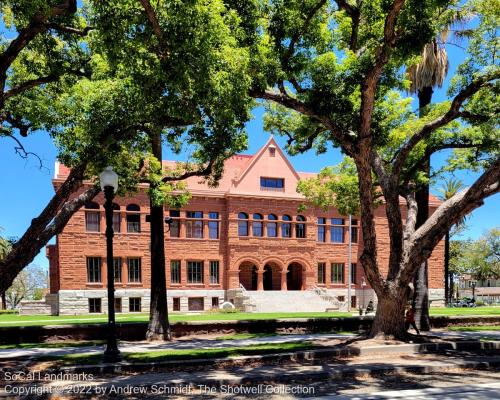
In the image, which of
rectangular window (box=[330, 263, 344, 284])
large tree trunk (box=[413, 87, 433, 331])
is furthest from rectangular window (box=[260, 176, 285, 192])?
large tree trunk (box=[413, 87, 433, 331])

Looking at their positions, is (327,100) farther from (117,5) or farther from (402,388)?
(402,388)

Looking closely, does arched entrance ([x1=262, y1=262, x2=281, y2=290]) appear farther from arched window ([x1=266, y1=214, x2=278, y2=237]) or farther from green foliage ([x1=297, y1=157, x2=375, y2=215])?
green foliage ([x1=297, y1=157, x2=375, y2=215])

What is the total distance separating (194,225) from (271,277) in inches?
350

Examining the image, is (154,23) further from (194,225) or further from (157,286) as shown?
(194,225)

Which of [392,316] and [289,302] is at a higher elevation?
[392,316]

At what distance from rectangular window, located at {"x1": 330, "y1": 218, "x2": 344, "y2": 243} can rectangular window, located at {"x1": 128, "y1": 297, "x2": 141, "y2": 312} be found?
17.8 meters

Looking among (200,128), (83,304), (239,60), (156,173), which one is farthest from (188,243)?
(239,60)

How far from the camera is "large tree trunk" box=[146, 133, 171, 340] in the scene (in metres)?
17.1

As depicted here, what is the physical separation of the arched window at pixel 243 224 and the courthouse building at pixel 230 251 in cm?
9

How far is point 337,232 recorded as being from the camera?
145 ft

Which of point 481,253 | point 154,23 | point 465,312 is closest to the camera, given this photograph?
point 154,23

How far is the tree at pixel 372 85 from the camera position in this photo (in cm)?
1193

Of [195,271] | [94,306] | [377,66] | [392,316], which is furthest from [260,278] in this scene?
[377,66]

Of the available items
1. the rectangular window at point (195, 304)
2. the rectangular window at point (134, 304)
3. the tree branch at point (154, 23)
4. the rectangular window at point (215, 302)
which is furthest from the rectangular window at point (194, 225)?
the tree branch at point (154, 23)
